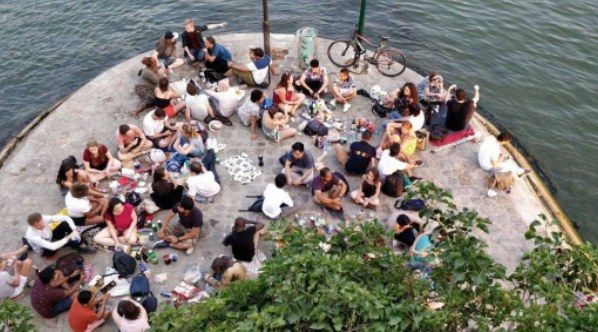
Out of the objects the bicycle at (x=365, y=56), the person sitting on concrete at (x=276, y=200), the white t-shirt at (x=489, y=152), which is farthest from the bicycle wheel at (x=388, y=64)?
the person sitting on concrete at (x=276, y=200)

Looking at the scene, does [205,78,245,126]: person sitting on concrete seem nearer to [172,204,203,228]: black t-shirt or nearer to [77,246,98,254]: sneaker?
[172,204,203,228]: black t-shirt

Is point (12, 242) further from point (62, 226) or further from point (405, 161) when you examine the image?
point (405, 161)

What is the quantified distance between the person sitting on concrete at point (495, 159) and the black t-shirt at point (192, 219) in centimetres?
736

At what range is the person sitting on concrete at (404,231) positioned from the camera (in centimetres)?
985

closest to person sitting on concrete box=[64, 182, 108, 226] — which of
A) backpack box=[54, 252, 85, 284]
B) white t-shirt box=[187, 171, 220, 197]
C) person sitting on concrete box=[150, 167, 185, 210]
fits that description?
backpack box=[54, 252, 85, 284]

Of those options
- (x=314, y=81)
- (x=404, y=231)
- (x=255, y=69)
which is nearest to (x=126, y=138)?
(x=255, y=69)

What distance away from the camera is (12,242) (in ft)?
34.9

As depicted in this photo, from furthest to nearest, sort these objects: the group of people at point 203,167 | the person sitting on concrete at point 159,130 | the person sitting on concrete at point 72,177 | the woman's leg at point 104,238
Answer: the person sitting on concrete at point 159,130 → the person sitting on concrete at point 72,177 → the woman's leg at point 104,238 → the group of people at point 203,167

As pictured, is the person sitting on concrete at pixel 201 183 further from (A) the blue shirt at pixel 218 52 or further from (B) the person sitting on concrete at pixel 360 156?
(A) the blue shirt at pixel 218 52

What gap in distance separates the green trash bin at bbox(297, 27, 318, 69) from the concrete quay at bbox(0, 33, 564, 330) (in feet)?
1.39

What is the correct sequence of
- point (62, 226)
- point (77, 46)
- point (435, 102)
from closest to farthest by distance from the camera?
point (62, 226) < point (435, 102) < point (77, 46)

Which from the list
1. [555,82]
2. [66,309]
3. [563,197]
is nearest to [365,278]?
[66,309]

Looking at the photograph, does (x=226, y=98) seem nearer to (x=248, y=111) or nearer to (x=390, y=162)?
(x=248, y=111)

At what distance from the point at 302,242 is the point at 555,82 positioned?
51.5 ft
